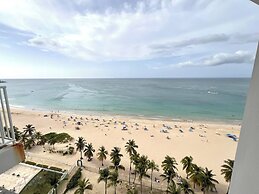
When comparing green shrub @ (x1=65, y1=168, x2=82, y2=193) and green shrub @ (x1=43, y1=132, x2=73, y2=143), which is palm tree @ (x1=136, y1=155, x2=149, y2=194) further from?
green shrub @ (x1=43, y1=132, x2=73, y2=143)

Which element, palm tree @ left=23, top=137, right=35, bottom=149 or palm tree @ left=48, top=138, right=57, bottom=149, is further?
palm tree @ left=48, top=138, right=57, bottom=149

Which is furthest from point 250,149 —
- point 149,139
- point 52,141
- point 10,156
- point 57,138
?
point 149,139

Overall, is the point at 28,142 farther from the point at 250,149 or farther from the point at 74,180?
the point at 250,149

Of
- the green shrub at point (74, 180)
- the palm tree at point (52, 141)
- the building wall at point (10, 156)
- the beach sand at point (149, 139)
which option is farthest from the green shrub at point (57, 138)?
the building wall at point (10, 156)

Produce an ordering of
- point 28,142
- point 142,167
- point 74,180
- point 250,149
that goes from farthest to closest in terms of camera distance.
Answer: point 28,142 < point 74,180 < point 142,167 < point 250,149

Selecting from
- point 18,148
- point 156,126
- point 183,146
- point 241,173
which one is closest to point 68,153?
point 183,146

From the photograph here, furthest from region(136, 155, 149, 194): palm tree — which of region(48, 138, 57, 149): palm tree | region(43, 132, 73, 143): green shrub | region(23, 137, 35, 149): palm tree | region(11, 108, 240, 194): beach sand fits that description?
region(23, 137, 35, 149): palm tree
